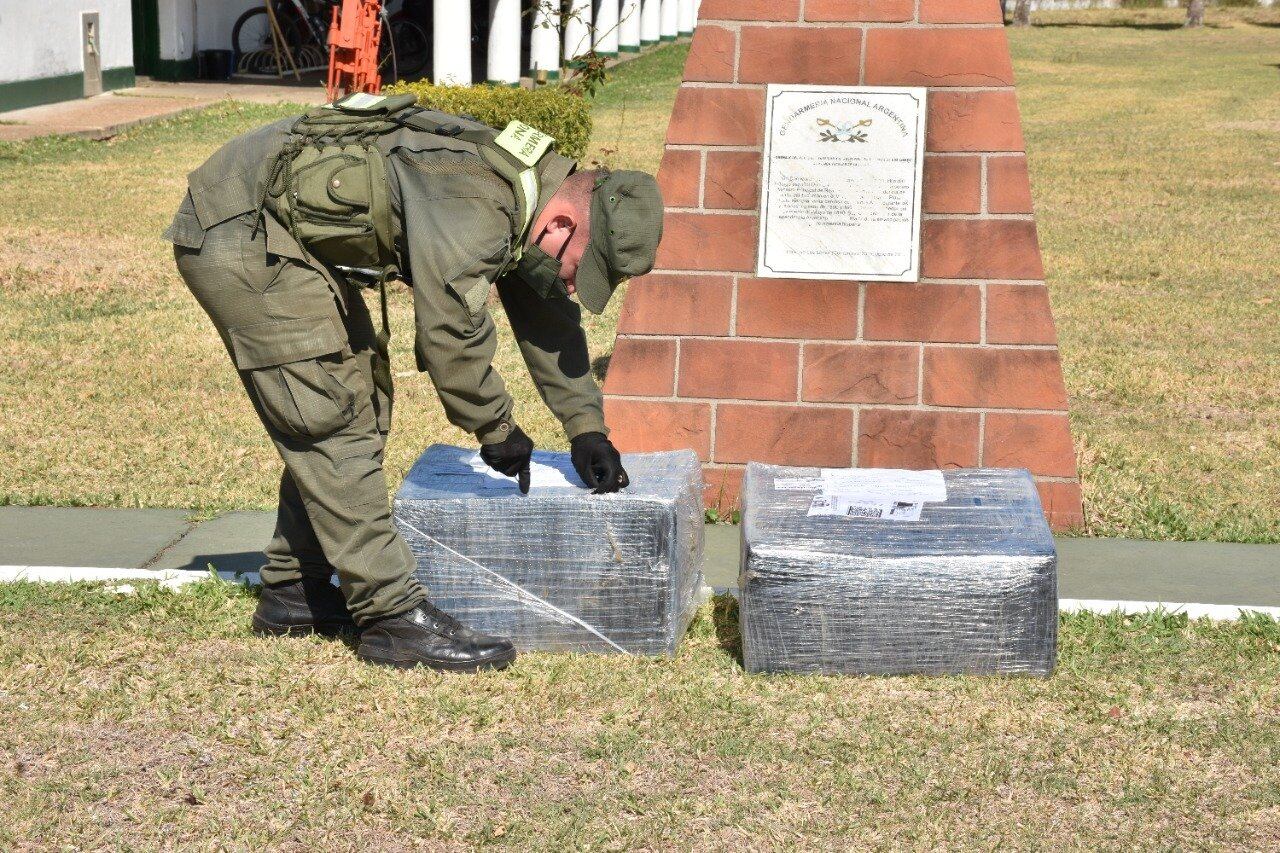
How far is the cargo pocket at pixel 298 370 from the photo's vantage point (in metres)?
3.86

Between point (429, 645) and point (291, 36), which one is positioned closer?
point (429, 645)

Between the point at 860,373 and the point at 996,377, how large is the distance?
1.51 feet

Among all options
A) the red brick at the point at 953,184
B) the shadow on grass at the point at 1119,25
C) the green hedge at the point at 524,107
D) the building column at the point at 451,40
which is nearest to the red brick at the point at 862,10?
the red brick at the point at 953,184

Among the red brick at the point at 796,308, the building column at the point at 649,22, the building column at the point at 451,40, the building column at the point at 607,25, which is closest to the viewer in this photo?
the red brick at the point at 796,308

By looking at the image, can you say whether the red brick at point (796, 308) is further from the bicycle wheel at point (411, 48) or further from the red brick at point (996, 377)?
the bicycle wheel at point (411, 48)

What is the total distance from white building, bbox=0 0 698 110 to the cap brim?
382 inches

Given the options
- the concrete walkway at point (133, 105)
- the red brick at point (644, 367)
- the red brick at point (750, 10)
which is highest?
the red brick at point (750, 10)

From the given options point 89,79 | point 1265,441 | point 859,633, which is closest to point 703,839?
point 859,633

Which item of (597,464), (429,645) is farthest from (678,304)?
(429,645)

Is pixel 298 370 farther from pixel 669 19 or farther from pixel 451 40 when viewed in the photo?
pixel 669 19

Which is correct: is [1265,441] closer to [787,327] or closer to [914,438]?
[914,438]

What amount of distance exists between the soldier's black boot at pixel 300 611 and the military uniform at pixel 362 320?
295 millimetres

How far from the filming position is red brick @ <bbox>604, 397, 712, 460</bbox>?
18.3ft

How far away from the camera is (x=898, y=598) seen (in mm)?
4035
